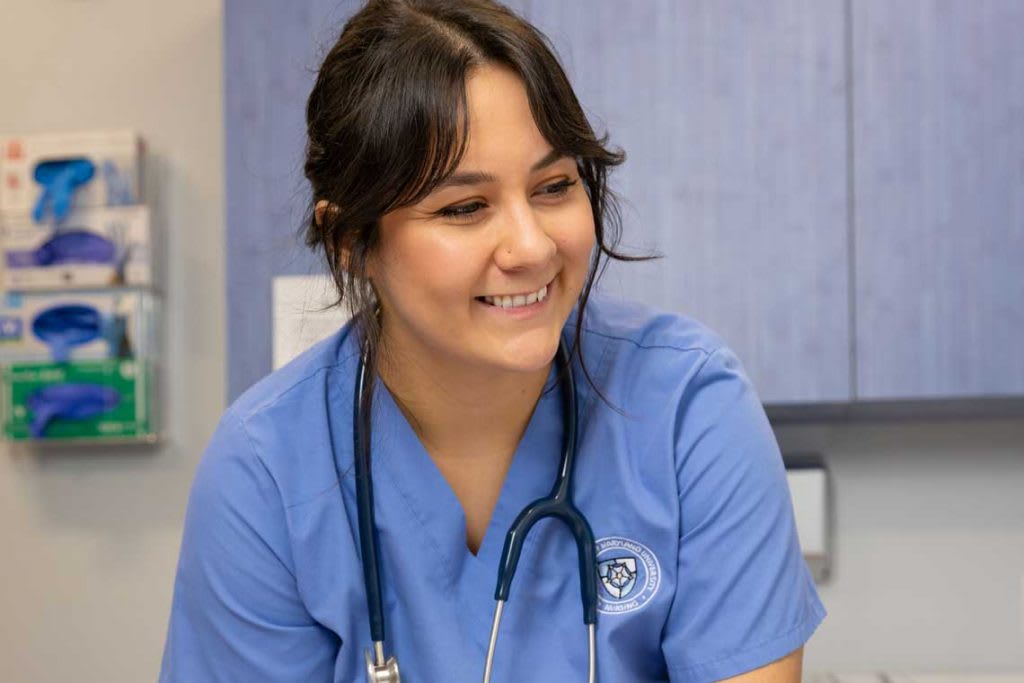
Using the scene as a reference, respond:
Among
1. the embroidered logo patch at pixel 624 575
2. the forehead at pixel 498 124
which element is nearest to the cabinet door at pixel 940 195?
the embroidered logo patch at pixel 624 575

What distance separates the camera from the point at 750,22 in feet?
5.66

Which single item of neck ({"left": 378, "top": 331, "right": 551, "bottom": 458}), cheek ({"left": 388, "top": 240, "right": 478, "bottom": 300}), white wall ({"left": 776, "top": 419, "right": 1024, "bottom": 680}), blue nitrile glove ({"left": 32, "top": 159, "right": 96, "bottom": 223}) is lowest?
white wall ({"left": 776, "top": 419, "right": 1024, "bottom": 680})

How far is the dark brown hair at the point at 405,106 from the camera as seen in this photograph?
0.99 m

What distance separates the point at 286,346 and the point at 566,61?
593mm

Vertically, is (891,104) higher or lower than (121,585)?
higher

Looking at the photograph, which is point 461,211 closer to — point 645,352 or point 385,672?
point 645,352

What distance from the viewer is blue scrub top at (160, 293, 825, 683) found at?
1083 millimetres

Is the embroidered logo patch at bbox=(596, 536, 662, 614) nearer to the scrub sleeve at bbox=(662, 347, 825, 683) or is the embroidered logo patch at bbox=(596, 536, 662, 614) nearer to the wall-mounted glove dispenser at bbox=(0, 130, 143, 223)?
the scrub sleeve at bbox=(662, 347, 825, 683)

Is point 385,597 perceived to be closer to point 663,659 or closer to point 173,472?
point 663,659

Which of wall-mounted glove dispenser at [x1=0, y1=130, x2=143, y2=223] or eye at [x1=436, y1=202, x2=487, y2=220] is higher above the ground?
wall-mounted glove dispenser at [x1=0, y1=130, x2=143, y2=223]

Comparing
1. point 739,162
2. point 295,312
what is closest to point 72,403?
point 295,312

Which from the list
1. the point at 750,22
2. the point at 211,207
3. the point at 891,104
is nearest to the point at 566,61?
the point at 750,22

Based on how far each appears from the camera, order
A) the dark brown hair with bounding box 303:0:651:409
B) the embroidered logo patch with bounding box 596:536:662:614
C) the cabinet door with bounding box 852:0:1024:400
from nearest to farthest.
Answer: the dark brown hair with bounding box 303:0:651:409 < the embroidered logo patch with bounding box 596:536:662:614 < the cabinet door with bounding box 852:0:1024:400

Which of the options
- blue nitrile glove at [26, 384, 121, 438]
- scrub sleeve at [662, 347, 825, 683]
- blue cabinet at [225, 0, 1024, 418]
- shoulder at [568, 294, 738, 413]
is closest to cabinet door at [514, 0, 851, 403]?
blue cabinet at [225, 0, 1024, 418]
